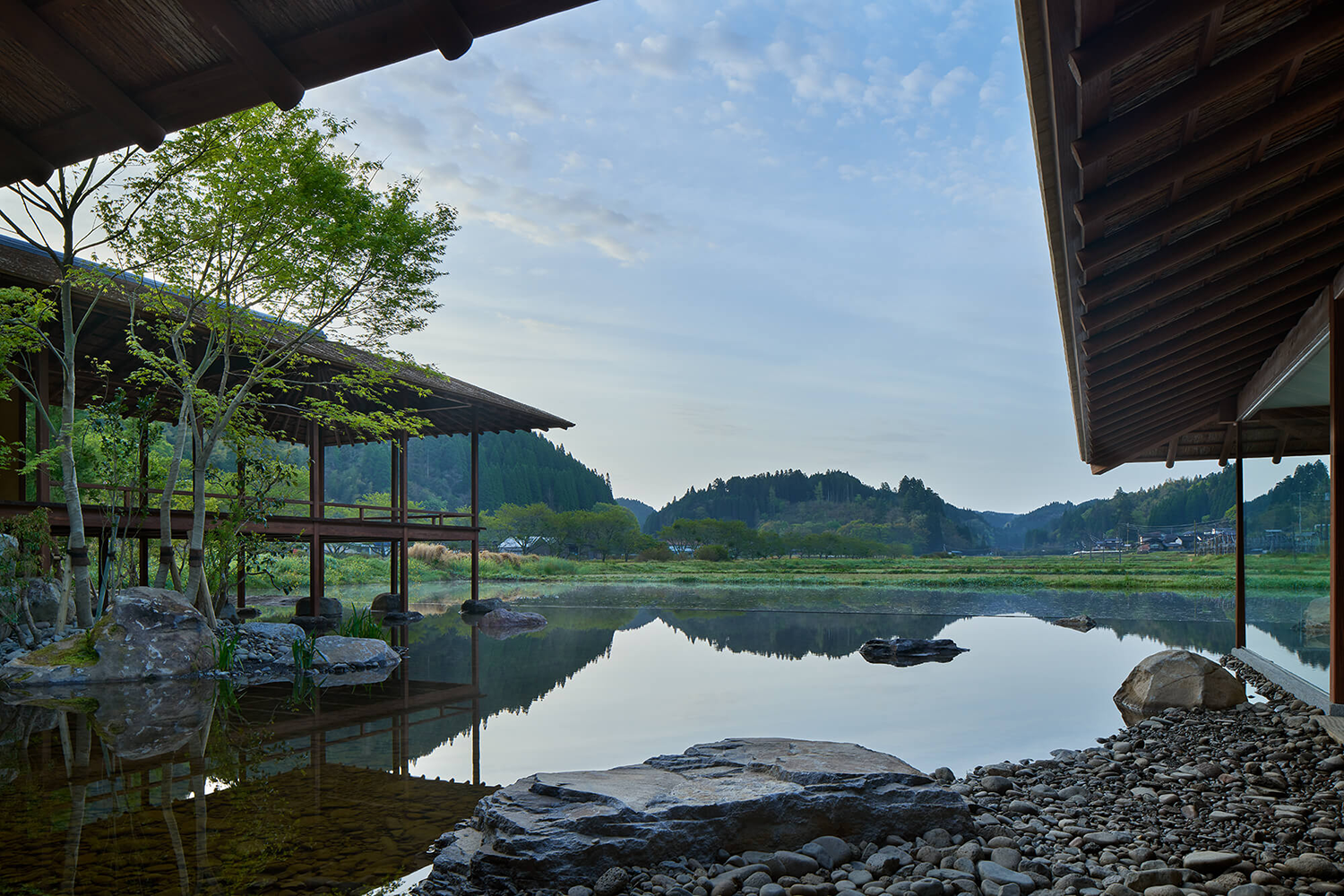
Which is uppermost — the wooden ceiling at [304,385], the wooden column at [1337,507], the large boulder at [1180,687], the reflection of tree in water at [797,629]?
the wooden ceiling at [304,385]

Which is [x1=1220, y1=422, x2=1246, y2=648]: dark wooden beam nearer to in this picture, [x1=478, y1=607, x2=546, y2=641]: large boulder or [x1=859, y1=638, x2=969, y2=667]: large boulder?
[x1=859, y1=638, x2=969, y2=667]: large boulder

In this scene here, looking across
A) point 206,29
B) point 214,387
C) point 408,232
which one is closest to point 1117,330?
point 206,29

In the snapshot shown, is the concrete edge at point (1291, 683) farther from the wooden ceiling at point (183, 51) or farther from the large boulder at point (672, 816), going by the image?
the wooden ceiling at point (183, 51)

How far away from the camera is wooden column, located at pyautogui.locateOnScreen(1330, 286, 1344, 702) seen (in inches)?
177

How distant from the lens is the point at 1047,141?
118 inches

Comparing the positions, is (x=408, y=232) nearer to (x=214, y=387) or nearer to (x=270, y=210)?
(x=270, y=210)

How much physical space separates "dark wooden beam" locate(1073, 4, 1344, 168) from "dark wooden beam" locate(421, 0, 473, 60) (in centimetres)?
229

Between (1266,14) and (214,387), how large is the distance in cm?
1555

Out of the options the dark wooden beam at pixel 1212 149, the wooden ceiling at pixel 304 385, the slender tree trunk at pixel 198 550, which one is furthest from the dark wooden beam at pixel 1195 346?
the slender tree trunk at pixel 198 550

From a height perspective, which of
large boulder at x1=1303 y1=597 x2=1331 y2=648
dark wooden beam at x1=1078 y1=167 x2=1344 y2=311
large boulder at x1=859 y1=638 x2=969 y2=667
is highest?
dark wooden beam at x1=1078 y1=167 x2=1344 y2=311

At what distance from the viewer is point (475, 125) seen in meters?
9.54

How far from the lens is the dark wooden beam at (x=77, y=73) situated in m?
1.56

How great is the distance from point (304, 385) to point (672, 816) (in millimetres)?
12980

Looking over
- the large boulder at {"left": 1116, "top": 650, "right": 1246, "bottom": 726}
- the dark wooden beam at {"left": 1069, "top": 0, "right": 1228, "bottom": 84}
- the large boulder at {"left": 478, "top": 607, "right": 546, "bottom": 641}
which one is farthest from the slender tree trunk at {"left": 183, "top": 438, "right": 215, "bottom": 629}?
the dark wooden beam at {"left": 1069, "top": 0, "right": 1228, "bottom": 84}
